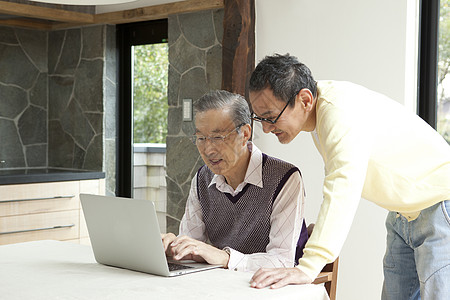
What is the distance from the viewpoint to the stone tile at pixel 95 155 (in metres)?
4.93

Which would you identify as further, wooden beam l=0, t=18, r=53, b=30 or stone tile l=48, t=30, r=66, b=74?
stone tile l=48, t=30, r=66, b=74

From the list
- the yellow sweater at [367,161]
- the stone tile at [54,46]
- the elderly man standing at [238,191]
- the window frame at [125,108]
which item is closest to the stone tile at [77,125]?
the window frame at [125,108]

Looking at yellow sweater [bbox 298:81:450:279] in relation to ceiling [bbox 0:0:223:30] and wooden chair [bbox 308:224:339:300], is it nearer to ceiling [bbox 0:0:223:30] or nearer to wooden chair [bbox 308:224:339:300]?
wooden chair [bbox 308:224:339:300]

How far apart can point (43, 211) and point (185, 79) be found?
52.2 inches

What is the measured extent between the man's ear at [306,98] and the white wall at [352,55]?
63.0 inches

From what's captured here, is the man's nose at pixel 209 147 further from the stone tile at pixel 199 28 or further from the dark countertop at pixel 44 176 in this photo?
the dark countertop at pixel 44 176

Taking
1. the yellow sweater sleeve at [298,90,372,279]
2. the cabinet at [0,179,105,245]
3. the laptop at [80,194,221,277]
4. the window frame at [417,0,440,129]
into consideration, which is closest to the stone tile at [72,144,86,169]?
the cabinet at [0,179,105,245]

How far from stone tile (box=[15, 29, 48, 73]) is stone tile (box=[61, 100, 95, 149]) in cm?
43

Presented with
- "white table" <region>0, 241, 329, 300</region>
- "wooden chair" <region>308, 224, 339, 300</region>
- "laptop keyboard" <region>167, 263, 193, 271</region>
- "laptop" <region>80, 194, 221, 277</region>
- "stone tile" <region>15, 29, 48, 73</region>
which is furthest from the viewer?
"stone tile" <region>15, 29, 48, 73</region>

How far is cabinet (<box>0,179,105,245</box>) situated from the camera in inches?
166

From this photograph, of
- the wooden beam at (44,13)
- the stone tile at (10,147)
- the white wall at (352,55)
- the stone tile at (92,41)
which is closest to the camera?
the white wall at (352,55)

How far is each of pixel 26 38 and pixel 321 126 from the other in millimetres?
3946

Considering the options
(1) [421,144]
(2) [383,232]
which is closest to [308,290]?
(1) [421,144]

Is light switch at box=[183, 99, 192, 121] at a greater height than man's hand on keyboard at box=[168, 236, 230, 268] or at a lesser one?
greater
